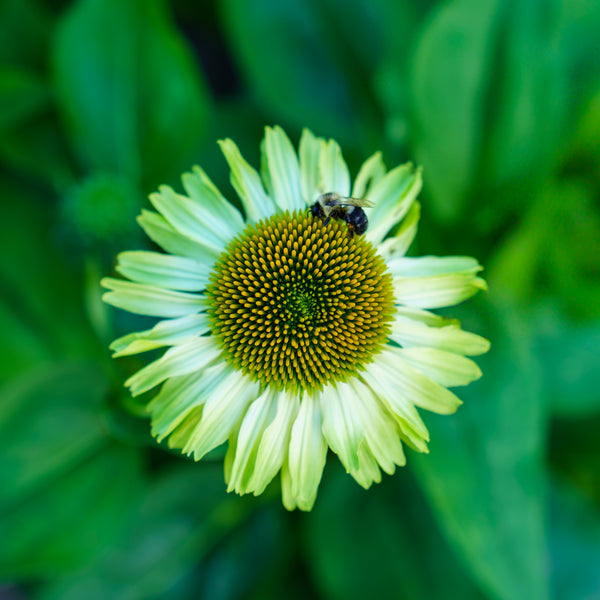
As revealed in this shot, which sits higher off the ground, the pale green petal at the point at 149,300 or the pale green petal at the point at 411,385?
the pale green petal at the point at 149,300

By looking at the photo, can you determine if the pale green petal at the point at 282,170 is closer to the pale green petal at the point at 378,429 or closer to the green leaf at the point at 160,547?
the pale green petal at the point at 378,429

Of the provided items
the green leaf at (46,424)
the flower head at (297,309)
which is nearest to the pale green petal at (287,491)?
the flower head at (297,309)

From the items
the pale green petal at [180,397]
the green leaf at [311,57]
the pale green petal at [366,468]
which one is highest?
the green leaf at [311,57]

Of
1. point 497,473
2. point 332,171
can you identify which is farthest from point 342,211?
point 497,473

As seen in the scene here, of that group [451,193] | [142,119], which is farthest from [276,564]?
[142,119]

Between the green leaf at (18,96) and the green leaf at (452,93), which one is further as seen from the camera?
the green leaf at (18,96)

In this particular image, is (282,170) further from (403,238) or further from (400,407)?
(400,407)

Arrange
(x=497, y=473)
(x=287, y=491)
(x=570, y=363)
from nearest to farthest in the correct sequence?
1. (x=287, y=491)
2. (x=497, y=473)
3. (x=570, y=363)
